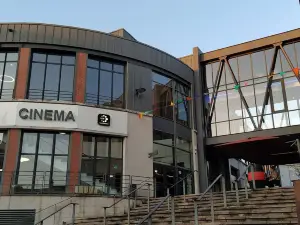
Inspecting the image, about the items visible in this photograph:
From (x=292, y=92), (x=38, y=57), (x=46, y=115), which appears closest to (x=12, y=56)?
(x=38, y=57)

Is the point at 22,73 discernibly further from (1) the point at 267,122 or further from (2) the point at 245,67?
(1) the point at 267,122

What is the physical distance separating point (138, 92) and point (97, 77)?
231 cm

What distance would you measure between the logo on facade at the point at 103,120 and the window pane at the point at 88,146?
2.76 feet

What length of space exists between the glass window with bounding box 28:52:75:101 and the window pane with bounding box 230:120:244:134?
10201 mm

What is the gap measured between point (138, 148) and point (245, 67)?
939 centimetres

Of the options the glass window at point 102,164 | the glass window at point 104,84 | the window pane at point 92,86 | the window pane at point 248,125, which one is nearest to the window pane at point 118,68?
the glass window at point 104,84

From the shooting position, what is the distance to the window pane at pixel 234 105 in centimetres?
2286

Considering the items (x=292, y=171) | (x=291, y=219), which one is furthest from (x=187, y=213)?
(x=292, y=171)

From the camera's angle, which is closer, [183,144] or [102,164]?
[102,164]

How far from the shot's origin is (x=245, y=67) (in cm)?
2338

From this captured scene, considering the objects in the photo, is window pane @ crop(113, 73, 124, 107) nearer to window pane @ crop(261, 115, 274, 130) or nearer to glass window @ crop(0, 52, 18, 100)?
glass window @ crop(0, 52, 18, 100)

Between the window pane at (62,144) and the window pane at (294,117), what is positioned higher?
the window pane at (294,117)

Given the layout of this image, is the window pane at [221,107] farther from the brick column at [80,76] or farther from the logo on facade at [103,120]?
the brick column at [80,76]

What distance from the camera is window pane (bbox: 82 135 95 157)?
1731cm
